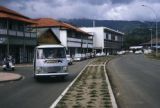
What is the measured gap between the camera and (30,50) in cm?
7062

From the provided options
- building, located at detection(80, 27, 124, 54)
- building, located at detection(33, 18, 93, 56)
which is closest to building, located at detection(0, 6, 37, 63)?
building, located at detection(33, 18, 93, 56)

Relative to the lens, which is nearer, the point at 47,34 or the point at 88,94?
the point at 88,94

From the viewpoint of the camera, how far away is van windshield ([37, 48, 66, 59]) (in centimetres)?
2584

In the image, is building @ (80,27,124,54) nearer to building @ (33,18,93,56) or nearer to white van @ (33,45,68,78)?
building @ (33,18,93,56)

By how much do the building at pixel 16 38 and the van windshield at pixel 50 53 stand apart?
31408 mm

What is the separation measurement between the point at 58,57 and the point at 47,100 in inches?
407

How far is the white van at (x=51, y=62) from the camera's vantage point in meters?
25.3

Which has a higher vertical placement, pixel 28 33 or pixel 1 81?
pixel 28 33

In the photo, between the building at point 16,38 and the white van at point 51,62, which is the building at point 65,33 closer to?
the building at point 16,38

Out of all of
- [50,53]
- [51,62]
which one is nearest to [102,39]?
[50,53]

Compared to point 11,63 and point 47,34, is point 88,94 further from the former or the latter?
point 47,34

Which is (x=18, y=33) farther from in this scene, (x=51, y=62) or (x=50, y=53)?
(x=51, y=62)

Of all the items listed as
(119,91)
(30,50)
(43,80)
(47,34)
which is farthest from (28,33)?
(119,91)

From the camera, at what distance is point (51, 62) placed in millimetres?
25359
